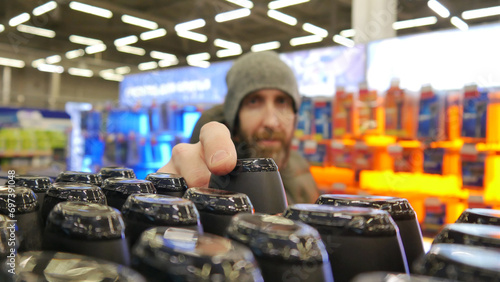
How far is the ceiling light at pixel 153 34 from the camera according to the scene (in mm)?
11184

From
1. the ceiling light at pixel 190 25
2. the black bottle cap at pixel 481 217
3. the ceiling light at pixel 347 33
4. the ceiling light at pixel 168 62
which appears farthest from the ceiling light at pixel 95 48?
the black bottle cap at pixel 481 217

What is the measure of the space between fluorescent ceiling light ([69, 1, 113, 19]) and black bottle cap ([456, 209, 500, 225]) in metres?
9.59

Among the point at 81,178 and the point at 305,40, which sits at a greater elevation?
the point at 305,40

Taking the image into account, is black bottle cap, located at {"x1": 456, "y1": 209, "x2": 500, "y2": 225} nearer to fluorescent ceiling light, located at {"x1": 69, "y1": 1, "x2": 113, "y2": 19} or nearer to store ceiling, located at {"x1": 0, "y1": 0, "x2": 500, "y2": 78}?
store ceiling, located at {"x1": 0, "y1": 0, "x2": 500, "y2": 78}

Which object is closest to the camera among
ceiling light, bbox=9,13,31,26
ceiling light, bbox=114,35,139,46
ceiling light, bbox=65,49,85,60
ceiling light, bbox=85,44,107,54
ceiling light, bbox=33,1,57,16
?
ceiling light, bbox=33,1,57,16

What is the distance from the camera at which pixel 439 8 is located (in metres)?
8.68

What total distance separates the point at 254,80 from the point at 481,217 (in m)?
1.46

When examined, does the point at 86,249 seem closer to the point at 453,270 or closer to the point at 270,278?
the point at 270,278

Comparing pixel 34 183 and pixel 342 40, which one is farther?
pixel 342 40

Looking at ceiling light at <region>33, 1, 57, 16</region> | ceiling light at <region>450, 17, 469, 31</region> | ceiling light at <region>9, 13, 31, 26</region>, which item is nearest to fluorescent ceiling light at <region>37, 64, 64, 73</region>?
ceiling light at <region>9, 13, 31, 26</region>

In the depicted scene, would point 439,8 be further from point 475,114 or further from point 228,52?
point 475,114

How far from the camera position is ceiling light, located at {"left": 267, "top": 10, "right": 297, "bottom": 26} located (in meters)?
9.39

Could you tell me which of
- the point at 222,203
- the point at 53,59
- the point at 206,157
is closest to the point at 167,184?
the point at 206,157

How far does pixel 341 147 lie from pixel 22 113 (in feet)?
15.1
